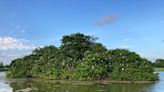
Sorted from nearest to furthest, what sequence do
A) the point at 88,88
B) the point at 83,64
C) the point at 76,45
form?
the point at 88,88 → the point at 83,64 → the point at 76,45

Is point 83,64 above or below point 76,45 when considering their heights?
below

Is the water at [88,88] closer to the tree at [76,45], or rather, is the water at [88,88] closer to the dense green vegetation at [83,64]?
the dense green vegetation at [83,64]

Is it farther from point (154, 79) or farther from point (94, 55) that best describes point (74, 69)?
point (154, 79)

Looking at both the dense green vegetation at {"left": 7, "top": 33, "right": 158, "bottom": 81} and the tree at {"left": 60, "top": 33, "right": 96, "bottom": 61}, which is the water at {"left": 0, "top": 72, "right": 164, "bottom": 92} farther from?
the tree at {"left": 60, "top": 33, "right": 96, "bottom": 61}

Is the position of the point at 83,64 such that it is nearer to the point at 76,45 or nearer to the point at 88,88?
the point at 76,45

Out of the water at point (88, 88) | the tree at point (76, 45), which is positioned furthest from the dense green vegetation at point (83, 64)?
the water at point (88, 88)

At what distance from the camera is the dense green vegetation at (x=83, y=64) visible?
122 feet

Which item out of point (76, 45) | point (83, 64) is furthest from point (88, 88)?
point (76, 45)

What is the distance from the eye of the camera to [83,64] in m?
37.9

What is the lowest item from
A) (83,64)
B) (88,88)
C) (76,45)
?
(88,88)

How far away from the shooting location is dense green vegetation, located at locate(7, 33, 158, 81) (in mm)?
37281

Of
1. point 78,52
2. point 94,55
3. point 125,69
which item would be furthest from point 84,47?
point 125,69

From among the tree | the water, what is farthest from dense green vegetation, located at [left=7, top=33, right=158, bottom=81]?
the water

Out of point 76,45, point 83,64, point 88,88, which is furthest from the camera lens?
point 76,45
